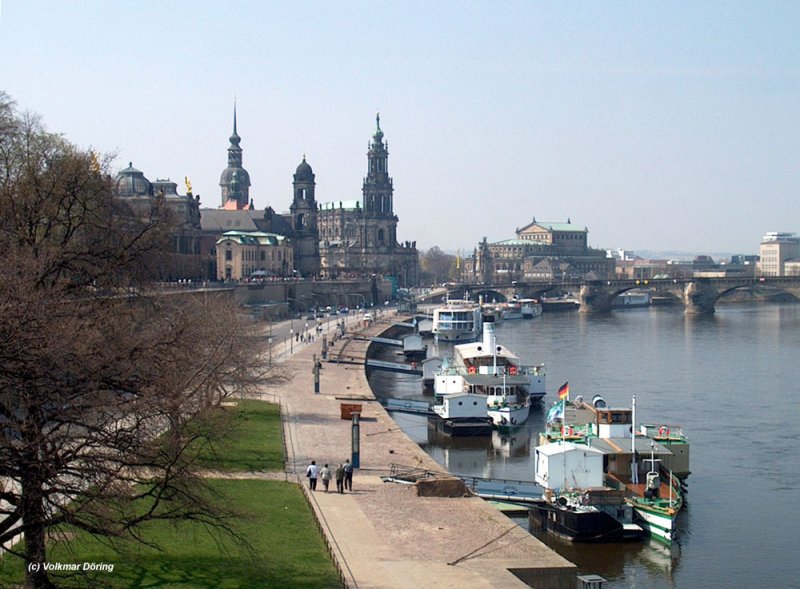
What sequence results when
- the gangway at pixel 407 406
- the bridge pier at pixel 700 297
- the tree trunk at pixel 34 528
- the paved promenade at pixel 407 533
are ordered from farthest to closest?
the bridge pier at pixel 700 297 → the gangway at pixel 407 406 → the paved promenade at pixel 407 533 → the tree trunk at pixel 34 528

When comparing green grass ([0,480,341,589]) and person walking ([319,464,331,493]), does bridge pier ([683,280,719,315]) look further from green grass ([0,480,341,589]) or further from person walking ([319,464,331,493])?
green grass ([0,480,341,589])

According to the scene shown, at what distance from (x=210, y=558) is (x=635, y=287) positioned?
153412mm

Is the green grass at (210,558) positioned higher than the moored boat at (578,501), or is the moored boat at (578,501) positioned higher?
the green grass at (210,558)

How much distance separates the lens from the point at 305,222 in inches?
7288

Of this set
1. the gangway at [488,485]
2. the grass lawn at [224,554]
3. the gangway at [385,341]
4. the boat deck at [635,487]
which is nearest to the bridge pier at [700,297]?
the gangway at [385,341]

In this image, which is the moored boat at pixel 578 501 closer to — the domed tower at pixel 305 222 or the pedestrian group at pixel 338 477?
the pedestrian group at pixel 338 477

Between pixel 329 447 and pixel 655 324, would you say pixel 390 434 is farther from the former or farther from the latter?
pixel 655 324

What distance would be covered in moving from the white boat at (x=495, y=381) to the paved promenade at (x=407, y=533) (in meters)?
13.3

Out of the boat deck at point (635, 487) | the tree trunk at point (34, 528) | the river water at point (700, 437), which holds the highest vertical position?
the tree trunk at point (34, 528)

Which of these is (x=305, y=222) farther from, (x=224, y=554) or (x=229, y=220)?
(x=224, y=554)

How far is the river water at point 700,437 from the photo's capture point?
32.0 m

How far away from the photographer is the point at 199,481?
1992 centimetres

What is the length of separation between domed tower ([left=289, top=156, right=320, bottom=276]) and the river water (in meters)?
64.4

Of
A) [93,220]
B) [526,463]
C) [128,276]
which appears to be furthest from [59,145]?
[526,463]
